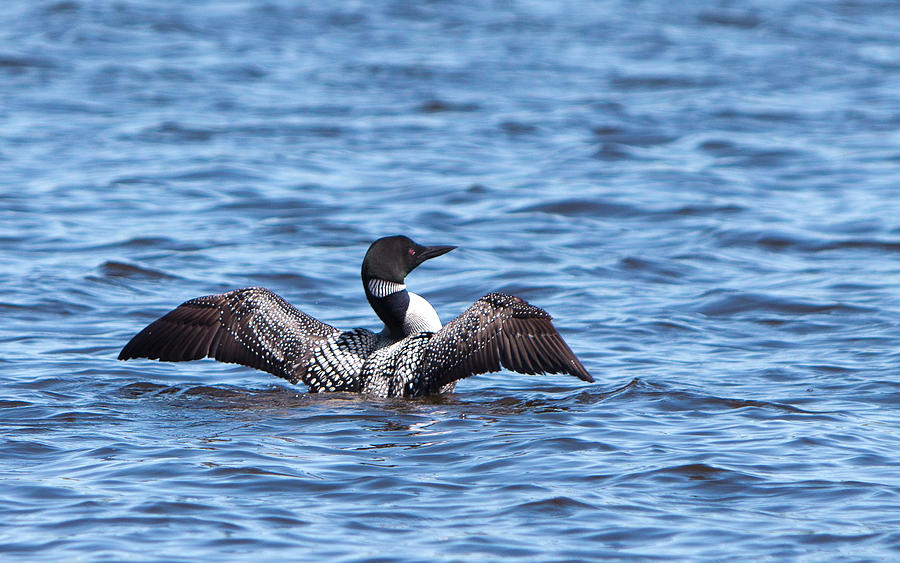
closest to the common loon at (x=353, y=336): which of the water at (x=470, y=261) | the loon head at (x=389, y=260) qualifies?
the loon head at (x=389, y=260)

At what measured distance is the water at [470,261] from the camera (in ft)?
14.9

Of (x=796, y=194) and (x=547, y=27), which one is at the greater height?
(x=547, y=27)

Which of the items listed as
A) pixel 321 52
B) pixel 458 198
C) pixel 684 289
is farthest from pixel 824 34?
pixel 684 289

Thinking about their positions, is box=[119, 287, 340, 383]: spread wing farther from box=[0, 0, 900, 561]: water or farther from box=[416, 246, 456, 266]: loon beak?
box=[416, 246, 456, 266]: loon beak

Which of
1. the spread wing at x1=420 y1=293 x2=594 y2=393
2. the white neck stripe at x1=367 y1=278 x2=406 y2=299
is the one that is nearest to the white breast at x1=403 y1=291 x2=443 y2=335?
the white neck stripe at x1=367 y1=278 x2=406 y2=299

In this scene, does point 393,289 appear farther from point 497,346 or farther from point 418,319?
point 497,346

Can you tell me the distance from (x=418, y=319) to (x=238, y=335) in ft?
2.80

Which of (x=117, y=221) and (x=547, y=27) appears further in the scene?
(x=547, y=27)

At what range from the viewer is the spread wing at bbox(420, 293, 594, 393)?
19.3 feet

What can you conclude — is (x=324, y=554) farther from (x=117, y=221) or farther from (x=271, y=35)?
(x=271, y=35)

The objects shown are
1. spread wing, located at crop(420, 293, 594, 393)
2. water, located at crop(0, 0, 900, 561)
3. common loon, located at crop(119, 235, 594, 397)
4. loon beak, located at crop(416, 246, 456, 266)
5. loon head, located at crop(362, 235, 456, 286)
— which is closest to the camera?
water, located at crop(0, 0, 900, 561)

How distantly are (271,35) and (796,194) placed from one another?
7.81 metres

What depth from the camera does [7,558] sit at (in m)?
4.08

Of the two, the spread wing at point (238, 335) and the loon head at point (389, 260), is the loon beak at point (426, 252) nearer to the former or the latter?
the loon head at point (389, 260)
